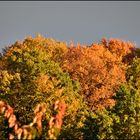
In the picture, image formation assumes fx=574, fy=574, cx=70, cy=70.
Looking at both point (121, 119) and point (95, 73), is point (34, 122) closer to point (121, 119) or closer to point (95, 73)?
point (121, 119)

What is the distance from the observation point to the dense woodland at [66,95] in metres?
34.3

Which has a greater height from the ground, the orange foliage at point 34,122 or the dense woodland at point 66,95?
the dense woodland at point 66,95

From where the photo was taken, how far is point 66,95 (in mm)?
65625

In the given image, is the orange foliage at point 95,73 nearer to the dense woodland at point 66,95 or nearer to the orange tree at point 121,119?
the dense woodland at point 66,95

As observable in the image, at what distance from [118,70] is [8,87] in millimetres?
37691

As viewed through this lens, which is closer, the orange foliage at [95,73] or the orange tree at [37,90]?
the orange tree at [37,90]

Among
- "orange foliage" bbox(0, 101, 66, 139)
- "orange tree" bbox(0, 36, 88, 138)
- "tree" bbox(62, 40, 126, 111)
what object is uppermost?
"tree" bbox(62, 40, 126, 111)

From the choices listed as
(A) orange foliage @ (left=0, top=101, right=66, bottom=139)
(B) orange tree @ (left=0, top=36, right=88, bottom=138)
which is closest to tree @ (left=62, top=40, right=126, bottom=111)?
(B) orange tree @ (left=0, top=36, right=88, bottom=138)

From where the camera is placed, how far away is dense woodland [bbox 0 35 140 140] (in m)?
34.3

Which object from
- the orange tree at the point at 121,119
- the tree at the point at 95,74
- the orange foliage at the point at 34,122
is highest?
the tree at the point at 95,74

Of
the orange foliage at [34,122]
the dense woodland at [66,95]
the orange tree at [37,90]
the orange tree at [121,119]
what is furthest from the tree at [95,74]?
the orange foliage at [34,122]

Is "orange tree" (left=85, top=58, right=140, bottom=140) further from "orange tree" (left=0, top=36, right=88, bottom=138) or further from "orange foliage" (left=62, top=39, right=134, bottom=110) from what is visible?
"orange foliage" (left=62, top=39, right=134, bottom=110)

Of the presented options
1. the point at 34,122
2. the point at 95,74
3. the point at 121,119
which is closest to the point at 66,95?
the point at 121,119

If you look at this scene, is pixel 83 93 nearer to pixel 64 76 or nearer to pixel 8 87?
pixel 64 76
